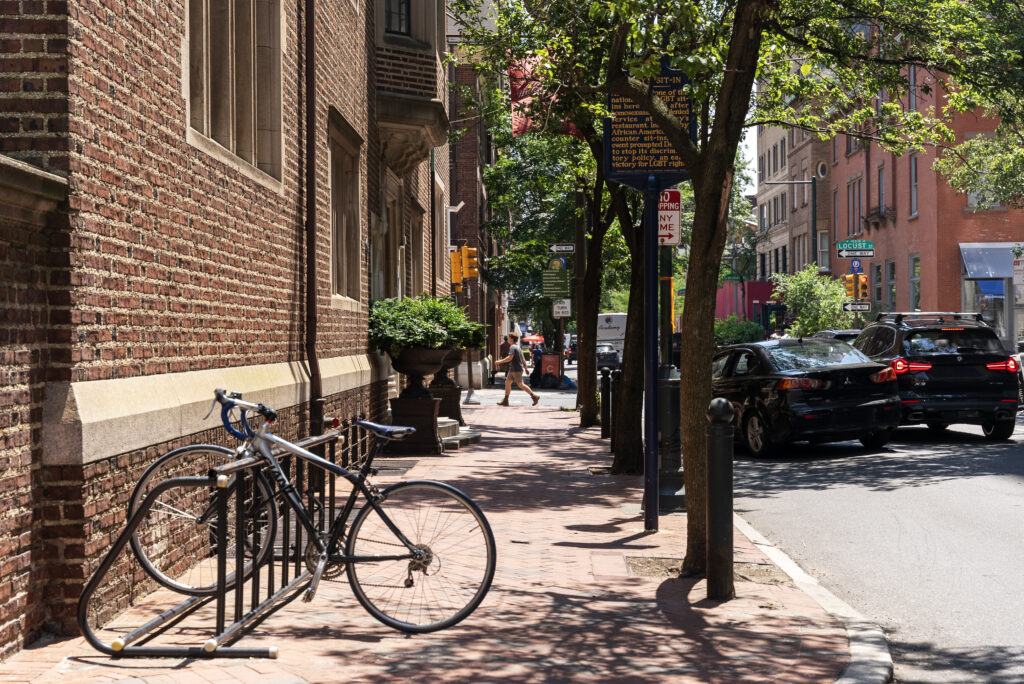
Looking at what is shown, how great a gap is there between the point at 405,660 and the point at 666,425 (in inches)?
234

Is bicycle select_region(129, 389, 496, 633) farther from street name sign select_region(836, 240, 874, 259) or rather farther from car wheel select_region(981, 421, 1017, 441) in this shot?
street name sign select_region(836, 240, 874, 259)

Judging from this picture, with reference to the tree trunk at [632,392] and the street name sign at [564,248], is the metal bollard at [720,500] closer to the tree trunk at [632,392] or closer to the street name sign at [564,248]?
the tree trunk at [632,392]

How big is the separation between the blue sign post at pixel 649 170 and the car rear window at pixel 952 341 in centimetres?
793

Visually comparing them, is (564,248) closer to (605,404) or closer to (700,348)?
(605,404)

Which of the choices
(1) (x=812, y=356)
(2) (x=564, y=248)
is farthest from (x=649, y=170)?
(2) (x=564, y=248)

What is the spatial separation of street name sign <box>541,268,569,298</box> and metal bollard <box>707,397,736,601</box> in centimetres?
2525

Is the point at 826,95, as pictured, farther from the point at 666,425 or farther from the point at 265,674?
the point at 265,674

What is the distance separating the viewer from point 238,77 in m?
9.95

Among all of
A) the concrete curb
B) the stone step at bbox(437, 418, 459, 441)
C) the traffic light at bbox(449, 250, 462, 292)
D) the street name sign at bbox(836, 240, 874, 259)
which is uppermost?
the street name sign at bbox(836, 240, 874, 259)

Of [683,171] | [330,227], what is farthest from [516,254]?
[683,171]

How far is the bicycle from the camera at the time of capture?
19.6ft

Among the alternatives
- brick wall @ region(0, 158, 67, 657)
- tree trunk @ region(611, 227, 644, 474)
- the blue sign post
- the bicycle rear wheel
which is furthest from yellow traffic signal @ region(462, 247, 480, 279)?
brick wall @ region(0, 158, 67, 657)

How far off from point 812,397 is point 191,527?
11024mm

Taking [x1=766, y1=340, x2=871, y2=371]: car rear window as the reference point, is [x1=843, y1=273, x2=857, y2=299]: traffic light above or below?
above
